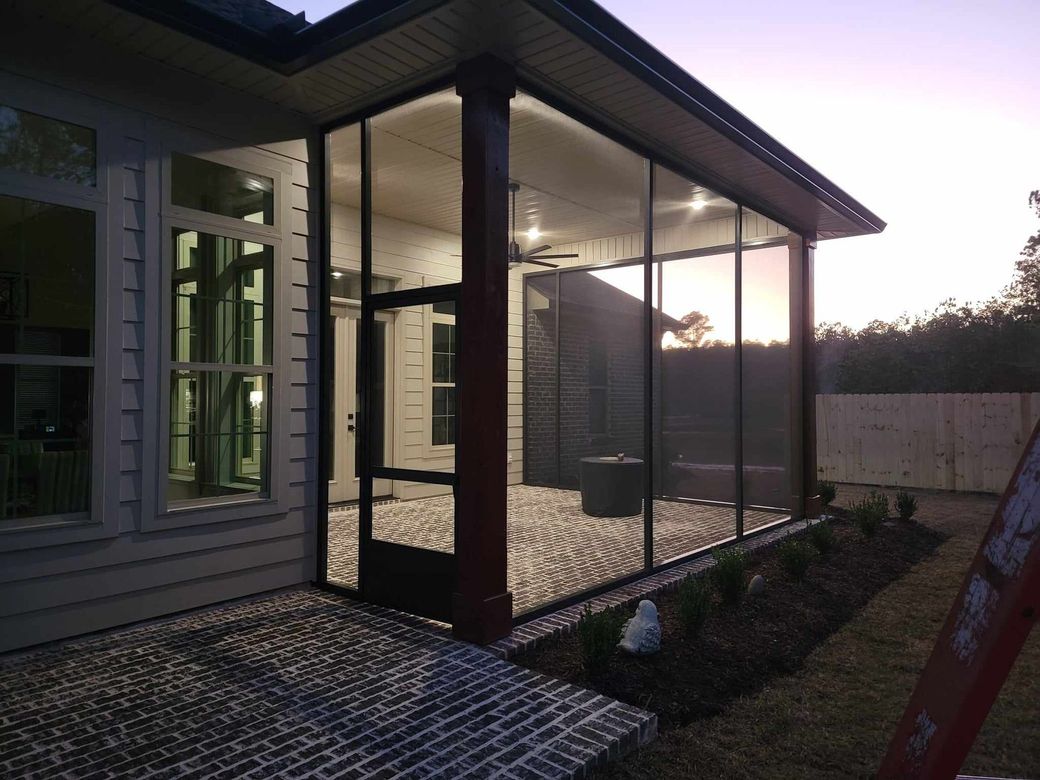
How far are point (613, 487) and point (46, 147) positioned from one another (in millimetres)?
5721

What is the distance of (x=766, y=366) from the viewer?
752cm

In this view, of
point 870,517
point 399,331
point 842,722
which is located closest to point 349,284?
point 399,331

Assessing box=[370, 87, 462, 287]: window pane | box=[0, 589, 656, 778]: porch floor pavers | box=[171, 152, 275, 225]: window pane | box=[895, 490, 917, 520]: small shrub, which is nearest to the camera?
box=[0, 589, 656, 778]: porch floor pavers

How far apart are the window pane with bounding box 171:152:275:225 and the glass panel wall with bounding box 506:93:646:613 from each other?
253cm

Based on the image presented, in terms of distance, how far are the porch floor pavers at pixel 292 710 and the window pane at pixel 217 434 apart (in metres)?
0.83

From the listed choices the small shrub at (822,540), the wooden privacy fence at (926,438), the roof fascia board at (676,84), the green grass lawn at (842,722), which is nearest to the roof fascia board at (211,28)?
the roof fascia board at (676,84)

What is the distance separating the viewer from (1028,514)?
0.87 metres

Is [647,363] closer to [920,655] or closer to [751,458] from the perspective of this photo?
[920,655]

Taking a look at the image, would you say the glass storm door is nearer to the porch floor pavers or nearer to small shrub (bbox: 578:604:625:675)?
the porch floor pavers

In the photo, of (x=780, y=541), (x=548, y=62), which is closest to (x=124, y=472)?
(x=548, y=62)

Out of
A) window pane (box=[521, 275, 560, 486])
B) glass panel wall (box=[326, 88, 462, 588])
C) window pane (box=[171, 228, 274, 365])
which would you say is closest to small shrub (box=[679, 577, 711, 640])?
glass panel wall (box=[326, 88, 462, 588])

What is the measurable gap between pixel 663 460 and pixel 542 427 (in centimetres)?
184

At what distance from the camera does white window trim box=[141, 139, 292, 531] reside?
3648 millimetres

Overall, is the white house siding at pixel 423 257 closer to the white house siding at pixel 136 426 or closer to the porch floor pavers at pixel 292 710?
the white house siding at pixel 136 426
